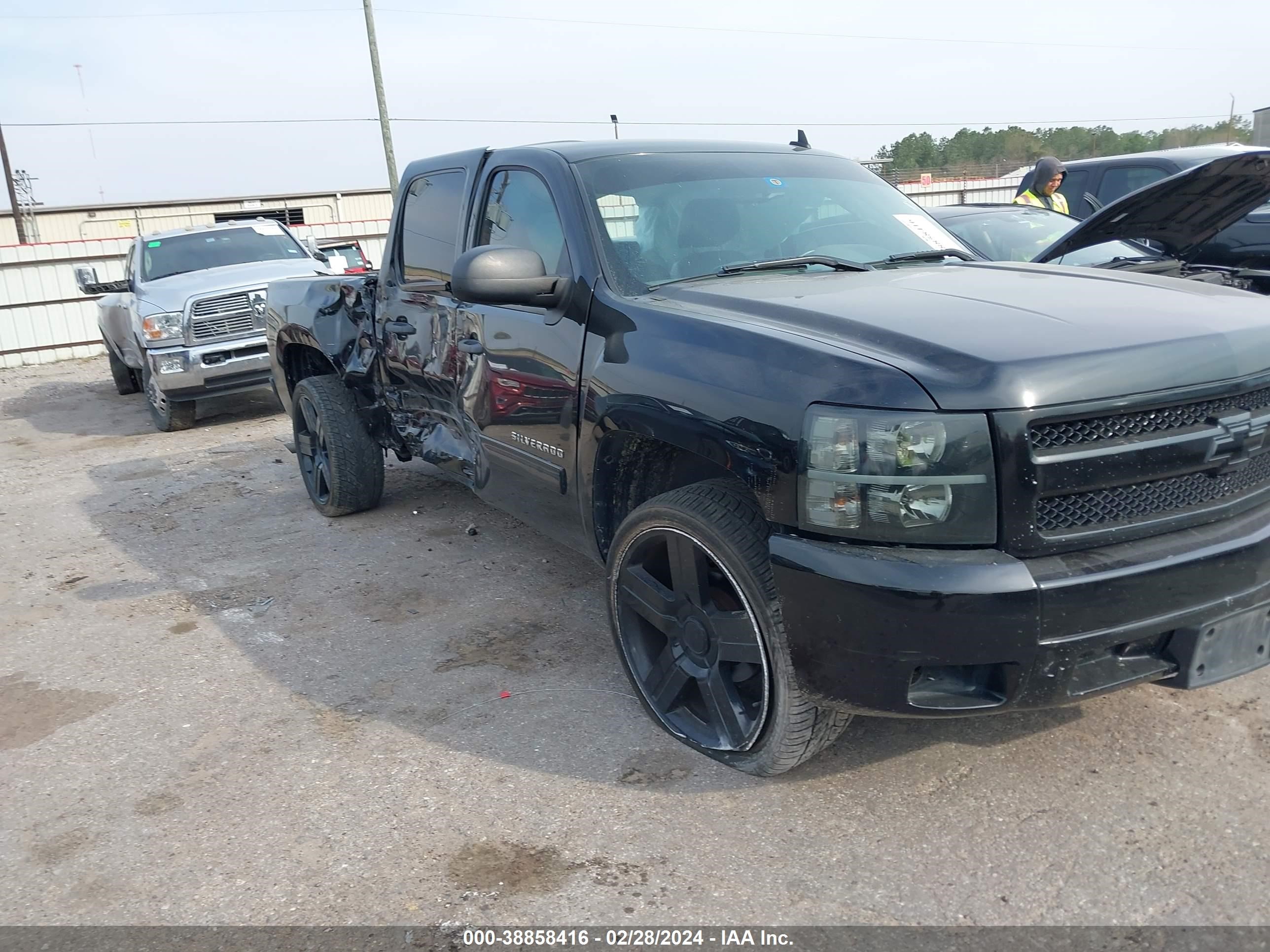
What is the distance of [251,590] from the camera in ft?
16.1

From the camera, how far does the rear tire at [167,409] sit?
931 cm

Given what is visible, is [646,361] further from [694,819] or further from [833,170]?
[833,170]

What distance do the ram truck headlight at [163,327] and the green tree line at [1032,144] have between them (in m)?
25.2

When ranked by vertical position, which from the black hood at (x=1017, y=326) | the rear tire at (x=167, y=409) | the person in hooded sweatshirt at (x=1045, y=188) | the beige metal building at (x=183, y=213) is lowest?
the rear tire at (x=167, y=409)

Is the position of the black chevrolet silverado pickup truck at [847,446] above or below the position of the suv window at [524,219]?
below

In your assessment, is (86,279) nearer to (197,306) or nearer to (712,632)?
(197,306)

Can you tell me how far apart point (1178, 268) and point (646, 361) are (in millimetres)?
3311

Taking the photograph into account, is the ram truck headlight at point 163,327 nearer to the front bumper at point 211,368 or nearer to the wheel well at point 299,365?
the front bumper at point 211,368

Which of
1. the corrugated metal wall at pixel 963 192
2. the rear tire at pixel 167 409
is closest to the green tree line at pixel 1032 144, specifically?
the corrugated metal wall at pixel 963 192

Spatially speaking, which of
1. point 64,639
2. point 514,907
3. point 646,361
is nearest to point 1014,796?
point 514,907

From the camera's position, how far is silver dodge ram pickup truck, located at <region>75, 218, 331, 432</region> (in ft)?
29.6

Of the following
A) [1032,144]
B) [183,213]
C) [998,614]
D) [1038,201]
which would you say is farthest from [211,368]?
[1032,144]

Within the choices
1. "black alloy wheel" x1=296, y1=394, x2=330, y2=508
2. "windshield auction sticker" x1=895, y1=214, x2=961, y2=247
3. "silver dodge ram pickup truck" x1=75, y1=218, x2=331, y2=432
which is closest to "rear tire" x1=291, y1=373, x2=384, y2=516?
"black alloy wheel" x1=296, y1=394, x2=330, y2=508

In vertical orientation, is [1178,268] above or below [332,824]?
above
